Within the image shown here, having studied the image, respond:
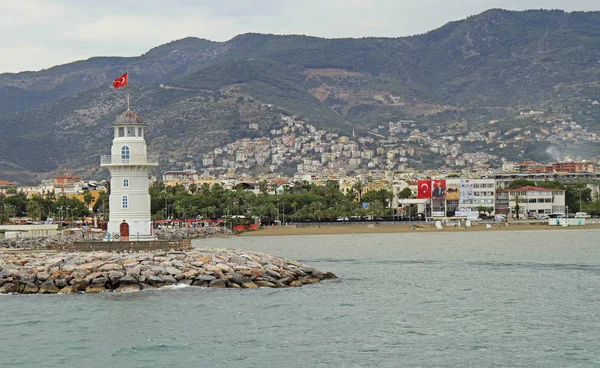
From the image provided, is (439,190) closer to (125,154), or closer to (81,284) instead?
(125,154)

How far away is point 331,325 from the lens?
1563 inches

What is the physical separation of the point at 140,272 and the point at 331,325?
1254 cm

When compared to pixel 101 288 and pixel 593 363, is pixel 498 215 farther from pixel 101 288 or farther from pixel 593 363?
pixel 593 363

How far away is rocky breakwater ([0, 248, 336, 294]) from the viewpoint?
4853 centimetres

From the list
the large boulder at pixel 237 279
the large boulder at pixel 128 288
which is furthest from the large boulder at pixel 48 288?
the large boulder at pixel 237 279

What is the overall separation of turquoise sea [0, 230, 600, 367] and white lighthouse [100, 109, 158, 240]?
10436 millimetres

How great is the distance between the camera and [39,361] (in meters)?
33.6

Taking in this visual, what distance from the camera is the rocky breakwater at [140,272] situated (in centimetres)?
4853

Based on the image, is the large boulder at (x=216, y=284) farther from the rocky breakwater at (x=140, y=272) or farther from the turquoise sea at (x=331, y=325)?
the turquoise sea at (x=331, y=325)

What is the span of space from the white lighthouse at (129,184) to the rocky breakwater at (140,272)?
3.56 meters

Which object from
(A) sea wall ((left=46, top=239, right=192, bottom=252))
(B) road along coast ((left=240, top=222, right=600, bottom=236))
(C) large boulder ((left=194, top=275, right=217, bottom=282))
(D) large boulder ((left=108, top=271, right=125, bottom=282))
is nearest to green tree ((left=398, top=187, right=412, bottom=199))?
(B) road along coast ((left=240, top=222, right=600, bottom=236))

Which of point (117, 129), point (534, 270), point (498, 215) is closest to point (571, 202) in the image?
point (498, 215)

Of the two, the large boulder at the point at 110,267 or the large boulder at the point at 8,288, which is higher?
the large boulder at the point at 110,267

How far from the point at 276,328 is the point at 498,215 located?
126 m
